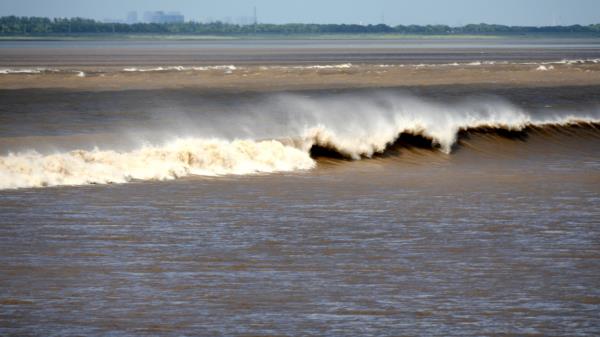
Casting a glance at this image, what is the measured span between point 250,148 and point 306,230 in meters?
8.93

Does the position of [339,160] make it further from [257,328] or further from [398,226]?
[257,328]

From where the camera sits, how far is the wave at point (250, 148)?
21.0m

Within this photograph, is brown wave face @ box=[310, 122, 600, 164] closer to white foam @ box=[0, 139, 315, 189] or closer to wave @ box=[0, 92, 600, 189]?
wave @ box=[0, 92, 600, 189]

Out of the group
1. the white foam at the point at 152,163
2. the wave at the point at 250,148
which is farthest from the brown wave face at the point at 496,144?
the white foam at the point at 152,163

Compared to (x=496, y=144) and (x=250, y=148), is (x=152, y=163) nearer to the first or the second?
(x=250, y=148)

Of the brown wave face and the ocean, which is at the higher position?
the ocean

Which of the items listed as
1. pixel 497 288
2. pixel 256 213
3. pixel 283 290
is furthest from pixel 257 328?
pixel 256 213

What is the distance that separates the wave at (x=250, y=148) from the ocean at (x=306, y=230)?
0.06 m

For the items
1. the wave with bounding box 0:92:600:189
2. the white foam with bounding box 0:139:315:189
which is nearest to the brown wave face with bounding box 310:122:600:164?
the wave with bounding box 0:92:600:189

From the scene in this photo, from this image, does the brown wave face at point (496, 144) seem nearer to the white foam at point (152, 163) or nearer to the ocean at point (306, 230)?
the ocean at point (306, 230)

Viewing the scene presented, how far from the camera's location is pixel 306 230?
50.9 ft

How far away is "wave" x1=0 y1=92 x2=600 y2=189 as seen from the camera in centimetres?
2095

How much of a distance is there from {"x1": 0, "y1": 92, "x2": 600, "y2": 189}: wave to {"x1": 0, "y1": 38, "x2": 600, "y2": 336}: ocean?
65 millimetres

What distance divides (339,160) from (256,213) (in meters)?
8.39
